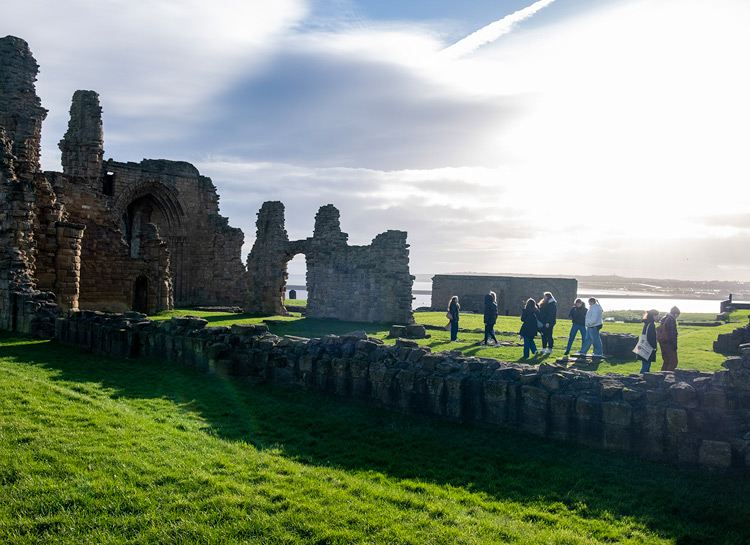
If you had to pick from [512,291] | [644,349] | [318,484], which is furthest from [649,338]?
[512,291]

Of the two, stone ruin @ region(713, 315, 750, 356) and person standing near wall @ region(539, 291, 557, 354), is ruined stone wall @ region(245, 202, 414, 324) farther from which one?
stone ruin @ region(713, 315, 750, 356)

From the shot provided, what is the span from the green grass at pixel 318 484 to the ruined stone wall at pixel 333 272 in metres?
17.3

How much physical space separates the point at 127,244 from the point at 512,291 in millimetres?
24579

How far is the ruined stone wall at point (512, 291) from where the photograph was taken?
37312 mm

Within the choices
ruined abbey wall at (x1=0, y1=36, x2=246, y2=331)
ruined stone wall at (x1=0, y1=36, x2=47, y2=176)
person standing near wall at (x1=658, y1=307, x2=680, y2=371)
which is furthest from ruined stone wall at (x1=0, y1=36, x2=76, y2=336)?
person standing near wall at (x1=658, y1=307, x2=680, y2=371)

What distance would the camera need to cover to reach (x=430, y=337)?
1916 cm

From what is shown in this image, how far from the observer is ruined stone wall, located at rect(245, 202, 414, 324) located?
2533cm

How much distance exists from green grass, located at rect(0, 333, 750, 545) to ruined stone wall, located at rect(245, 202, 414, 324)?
681 inches

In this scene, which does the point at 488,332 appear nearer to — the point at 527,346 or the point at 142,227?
the point at 527,346

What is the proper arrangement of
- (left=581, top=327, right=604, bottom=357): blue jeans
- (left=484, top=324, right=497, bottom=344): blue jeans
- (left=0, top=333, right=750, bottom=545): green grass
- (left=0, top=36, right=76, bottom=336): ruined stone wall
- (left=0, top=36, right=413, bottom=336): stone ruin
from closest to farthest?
(left=0, top=333, right=750, bottom=545): green grass < (left=581, top=327, right=604, bottom=357): blue jeans < (left=0, top=36, right=76, bottom=336): ruined stone wall < (left=484, top=324, right=497, bottom=344): blue jeans < (left=0, top=36, right=413, bottom=336): stone ruin

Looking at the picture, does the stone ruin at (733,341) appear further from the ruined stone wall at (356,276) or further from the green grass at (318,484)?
the ruined stone wall at (356,276)

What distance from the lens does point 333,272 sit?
27.9m

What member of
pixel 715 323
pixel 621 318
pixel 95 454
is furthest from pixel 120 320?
pixel 621 318

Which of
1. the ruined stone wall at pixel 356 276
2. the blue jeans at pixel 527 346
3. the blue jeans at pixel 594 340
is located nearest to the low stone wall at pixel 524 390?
the blue jeans at pixel 527 346
